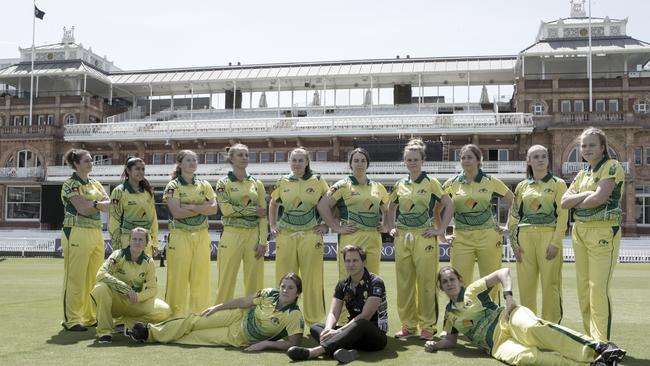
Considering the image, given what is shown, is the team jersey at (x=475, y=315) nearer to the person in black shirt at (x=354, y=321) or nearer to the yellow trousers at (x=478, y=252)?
the person in black shirt at (x=354, y=321)

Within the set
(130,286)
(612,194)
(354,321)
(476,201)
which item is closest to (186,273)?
(130,286)

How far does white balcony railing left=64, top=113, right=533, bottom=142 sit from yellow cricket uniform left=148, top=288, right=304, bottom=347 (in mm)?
31130

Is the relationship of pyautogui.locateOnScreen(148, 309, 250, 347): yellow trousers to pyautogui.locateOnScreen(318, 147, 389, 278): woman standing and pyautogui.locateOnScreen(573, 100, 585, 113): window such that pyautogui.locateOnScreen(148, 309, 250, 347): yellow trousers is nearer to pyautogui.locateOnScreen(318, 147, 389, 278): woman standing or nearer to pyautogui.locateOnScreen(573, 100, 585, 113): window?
pyautogui.locateOnScreen(318, 147, 389, 278): woman standing

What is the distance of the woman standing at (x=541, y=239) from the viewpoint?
6961 millimetres

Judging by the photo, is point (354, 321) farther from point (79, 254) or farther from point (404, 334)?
point (79, 254)

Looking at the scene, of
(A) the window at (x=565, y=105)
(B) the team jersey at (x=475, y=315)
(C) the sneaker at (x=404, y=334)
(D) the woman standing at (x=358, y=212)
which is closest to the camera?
(B) the team jersey at (x=475, y=315)

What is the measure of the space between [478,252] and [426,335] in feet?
3.93

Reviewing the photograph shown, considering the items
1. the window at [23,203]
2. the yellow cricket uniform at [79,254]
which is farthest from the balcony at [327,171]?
the yellow cricket uniform at [79,254]

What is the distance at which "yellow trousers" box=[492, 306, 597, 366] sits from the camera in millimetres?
5133

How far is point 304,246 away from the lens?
7680 millimetres

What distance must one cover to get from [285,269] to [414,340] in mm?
1815

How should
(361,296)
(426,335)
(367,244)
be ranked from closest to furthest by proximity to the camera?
(361,296), (426,335), (367,244)

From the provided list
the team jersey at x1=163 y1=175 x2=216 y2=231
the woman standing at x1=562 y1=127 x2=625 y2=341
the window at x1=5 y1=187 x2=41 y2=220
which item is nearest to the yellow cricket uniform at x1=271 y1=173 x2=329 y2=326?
the team jersey at x1=163 y1=175 x2=216 y2=231

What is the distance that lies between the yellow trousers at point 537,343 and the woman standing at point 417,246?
1.38m
